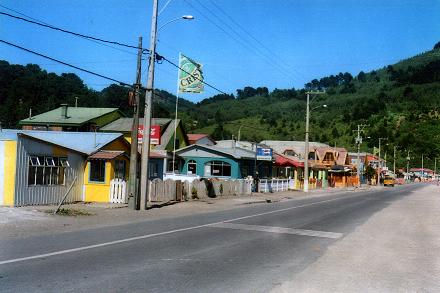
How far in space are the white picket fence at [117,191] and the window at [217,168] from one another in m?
23.9

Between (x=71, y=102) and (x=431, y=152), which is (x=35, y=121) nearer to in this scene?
(x=71, y=102)

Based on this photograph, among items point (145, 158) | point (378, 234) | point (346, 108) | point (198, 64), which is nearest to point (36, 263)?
point (378, 234)

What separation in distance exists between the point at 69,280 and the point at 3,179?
46.9 feet

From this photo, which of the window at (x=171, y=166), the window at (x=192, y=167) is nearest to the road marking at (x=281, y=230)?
the window at (x=171, y=166)

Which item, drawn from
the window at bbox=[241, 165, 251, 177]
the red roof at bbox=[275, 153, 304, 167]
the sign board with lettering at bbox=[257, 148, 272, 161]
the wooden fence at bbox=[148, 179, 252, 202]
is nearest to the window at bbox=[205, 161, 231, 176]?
the window at bbox=[241, 165, 251, 177]

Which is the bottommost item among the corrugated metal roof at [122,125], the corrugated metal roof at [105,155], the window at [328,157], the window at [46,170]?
the window at [46,170]

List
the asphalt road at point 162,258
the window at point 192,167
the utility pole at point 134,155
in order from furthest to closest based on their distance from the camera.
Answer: the window at point 192,167 < the utility pole at point 134,155 < the asphalt road at point 162,258

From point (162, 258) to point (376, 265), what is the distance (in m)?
4.26

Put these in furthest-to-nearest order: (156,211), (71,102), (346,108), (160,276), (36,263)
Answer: (346,108), (71,102), (156,211), (36,263), (160,276)

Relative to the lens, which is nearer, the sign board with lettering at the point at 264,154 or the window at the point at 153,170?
the window at the point at 153,170

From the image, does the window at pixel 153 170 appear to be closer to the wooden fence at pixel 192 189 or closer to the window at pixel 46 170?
the wooden fence at pixel 192 189

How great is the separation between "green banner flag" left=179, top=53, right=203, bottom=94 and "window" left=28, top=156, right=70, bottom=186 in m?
9.42

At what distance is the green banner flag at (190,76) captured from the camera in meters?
31.4

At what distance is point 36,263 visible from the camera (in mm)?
9578
